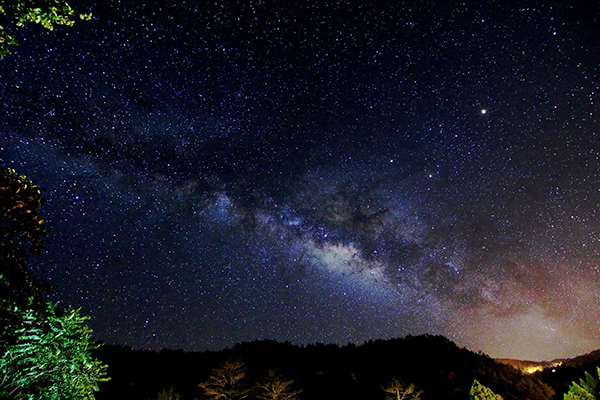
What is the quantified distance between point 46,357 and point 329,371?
3364 centimetres

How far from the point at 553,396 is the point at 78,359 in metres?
40.0

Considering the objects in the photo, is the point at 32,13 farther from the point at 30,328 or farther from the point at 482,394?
the point at 482,394

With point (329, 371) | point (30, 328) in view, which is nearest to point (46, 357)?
point (30, 328)

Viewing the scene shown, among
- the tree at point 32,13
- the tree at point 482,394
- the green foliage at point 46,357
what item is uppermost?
the tree at point 32,13

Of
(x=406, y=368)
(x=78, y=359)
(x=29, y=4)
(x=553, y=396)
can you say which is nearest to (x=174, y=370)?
(x=406, y=368)

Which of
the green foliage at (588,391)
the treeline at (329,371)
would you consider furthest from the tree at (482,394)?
the treeline at (329,371)

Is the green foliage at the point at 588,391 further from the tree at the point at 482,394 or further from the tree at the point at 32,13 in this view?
the tree at the point at 482,394

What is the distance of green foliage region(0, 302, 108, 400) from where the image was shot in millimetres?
3047

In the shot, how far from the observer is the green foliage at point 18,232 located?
3.19 m

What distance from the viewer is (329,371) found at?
3105 cm

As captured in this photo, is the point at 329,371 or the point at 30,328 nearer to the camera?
the point at 30,328

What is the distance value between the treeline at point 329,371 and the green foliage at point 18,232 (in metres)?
24.8

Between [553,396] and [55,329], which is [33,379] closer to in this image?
[55,329]

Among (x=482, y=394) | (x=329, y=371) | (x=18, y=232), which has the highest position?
(x=18, y=232)
